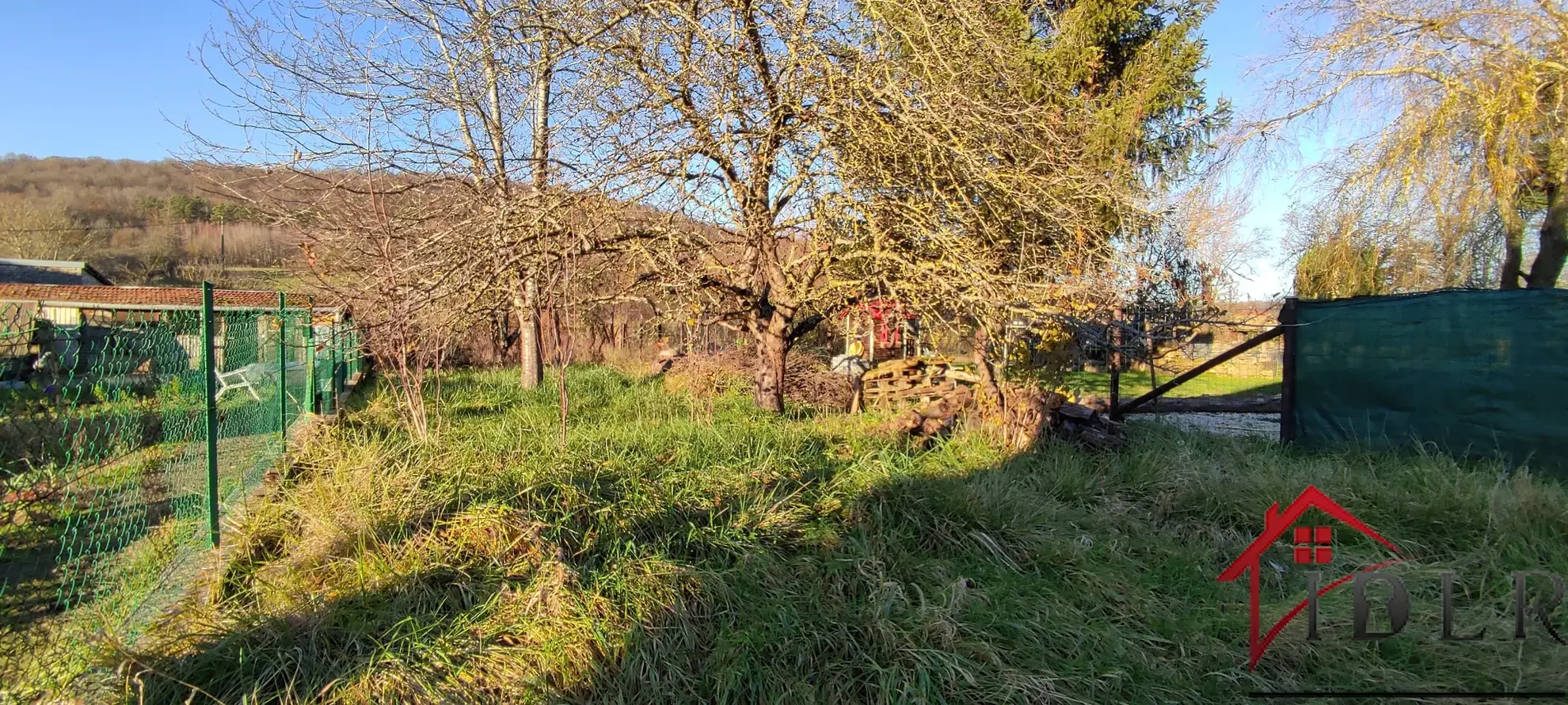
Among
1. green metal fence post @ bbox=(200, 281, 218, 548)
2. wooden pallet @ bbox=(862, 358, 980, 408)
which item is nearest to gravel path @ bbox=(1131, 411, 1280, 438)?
wooden pallet @ bbox=(862, 358, 980, 408)

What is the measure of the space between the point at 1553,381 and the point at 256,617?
801 cm

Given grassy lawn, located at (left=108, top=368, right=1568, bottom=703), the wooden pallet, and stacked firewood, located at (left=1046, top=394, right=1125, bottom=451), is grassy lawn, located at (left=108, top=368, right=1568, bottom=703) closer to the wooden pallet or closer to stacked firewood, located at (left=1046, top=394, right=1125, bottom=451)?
stacked firewood, located at (left=1046, top=394, right=1125, bottom=451)

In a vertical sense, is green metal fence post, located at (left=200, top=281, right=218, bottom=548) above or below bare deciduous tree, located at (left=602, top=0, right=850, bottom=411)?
below

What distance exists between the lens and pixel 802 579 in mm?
3223

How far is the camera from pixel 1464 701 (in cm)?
252

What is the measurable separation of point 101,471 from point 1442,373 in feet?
28.8

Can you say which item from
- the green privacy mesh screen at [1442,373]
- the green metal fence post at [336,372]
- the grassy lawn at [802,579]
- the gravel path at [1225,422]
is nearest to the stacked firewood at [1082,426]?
the grassy lawn at [802,579]

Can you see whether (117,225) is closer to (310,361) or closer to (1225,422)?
(310,361)

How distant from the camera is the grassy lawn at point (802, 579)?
2539 millimetres

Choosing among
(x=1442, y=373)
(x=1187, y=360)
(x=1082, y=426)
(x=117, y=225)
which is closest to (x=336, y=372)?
(x=1082, y=426)

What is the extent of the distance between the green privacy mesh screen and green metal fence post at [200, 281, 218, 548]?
7795mm

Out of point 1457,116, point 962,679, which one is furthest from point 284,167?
point 1457,116

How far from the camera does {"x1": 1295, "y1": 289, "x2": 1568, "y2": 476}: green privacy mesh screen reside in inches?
203

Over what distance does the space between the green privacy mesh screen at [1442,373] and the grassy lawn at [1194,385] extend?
478 cm
